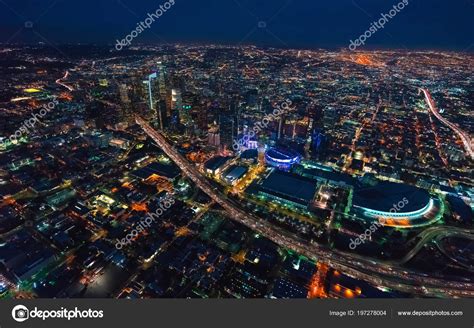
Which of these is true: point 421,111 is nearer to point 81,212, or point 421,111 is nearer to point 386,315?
point 386,315

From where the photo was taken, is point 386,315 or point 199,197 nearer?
point 386,315

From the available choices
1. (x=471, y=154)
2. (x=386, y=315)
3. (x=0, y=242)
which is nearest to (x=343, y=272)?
(x=386, y=315)
